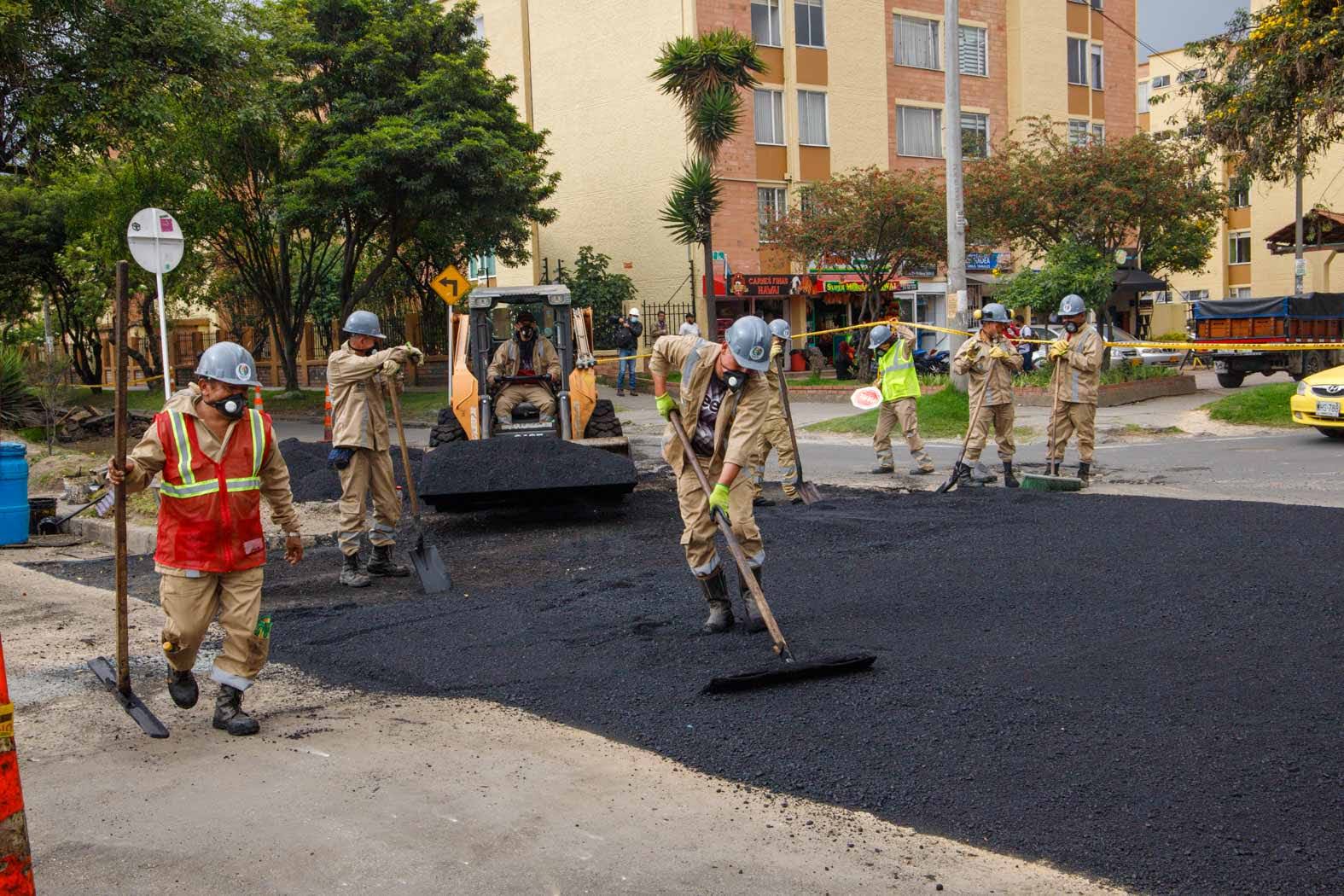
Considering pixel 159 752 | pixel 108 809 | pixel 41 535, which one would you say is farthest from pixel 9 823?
pixel 41 535

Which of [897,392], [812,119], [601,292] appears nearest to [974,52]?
[812,119]

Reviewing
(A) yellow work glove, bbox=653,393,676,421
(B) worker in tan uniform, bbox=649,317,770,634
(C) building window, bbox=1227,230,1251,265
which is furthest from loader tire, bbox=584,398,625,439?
(C) building window, bbox=1227,230,1251,265

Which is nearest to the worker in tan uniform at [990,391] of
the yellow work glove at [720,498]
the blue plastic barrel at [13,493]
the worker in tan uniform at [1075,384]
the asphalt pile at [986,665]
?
the worker in tan uniform at [1075,384]

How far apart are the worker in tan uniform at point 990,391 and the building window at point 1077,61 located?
3057 centimetres

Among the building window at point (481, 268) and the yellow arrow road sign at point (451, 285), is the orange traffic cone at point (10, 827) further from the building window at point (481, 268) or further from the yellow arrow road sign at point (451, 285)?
the building window at point (481, 268)

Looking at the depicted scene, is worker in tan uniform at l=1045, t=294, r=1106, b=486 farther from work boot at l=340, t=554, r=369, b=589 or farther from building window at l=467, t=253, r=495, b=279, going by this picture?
building window at l=467, t=253, r=495, b=279

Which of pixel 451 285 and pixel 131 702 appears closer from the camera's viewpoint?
pixel 131 702

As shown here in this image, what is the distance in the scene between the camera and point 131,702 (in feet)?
17.9

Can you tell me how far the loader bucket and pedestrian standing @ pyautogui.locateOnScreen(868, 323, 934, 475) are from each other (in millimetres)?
3971

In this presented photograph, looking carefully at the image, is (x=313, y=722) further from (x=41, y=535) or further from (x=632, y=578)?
(x=41, y=535)

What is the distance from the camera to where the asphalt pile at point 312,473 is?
12.9 metres

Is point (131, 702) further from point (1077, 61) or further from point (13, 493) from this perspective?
point (1077, 61)

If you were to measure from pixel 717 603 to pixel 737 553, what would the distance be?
0.51 meters

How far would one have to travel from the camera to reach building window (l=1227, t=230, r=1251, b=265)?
4700 centimetres
